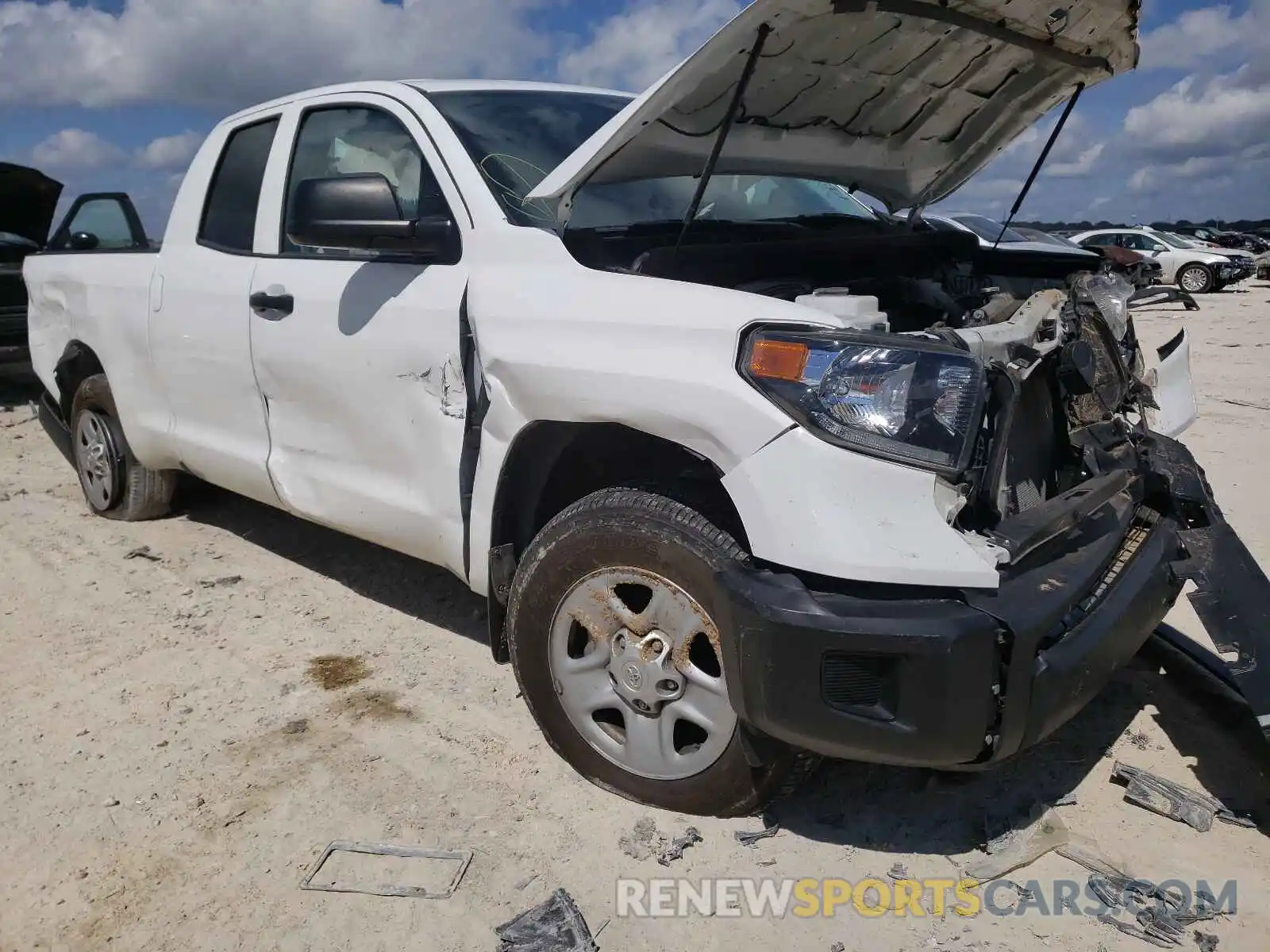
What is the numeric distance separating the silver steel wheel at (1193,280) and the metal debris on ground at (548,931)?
2368 cm

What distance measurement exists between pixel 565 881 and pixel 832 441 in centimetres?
123

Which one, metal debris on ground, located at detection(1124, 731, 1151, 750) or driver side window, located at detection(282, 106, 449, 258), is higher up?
driver side window, located at detection(282, 106, 449, 258)

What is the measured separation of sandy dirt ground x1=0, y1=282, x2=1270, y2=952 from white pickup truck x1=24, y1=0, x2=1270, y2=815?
28cm

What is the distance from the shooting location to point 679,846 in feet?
8.18

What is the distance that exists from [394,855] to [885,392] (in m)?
1.64

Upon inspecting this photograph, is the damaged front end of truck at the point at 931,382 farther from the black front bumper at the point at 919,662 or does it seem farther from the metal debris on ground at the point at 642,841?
the metal debris on ground at the point at 642,841

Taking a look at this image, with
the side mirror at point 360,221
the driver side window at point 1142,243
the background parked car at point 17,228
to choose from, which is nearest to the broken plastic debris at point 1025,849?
the side mirror at point 360,221

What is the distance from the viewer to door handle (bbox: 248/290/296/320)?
3.44 meters

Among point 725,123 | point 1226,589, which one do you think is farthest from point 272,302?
point 1226,589

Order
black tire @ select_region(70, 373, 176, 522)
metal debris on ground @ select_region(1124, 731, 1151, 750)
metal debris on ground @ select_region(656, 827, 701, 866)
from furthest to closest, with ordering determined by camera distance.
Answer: black tire @ select_region(70, 373, 176, 522)
metal debris on ground @ select_region(1124, 731, 1151, 750)
metal debris on ground @ select_region(656, 827, 701, 866)

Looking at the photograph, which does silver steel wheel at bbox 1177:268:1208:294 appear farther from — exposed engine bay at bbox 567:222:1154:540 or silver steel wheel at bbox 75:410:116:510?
silver steel wheel at bbox 75:410:116:510

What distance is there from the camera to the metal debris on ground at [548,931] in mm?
2195

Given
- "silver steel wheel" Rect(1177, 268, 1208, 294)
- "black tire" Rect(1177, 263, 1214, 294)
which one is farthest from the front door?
"silver steel wheel" Rect(1177, 268, 1208, 294)

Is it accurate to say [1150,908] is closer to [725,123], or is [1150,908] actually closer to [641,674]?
[641,674]
